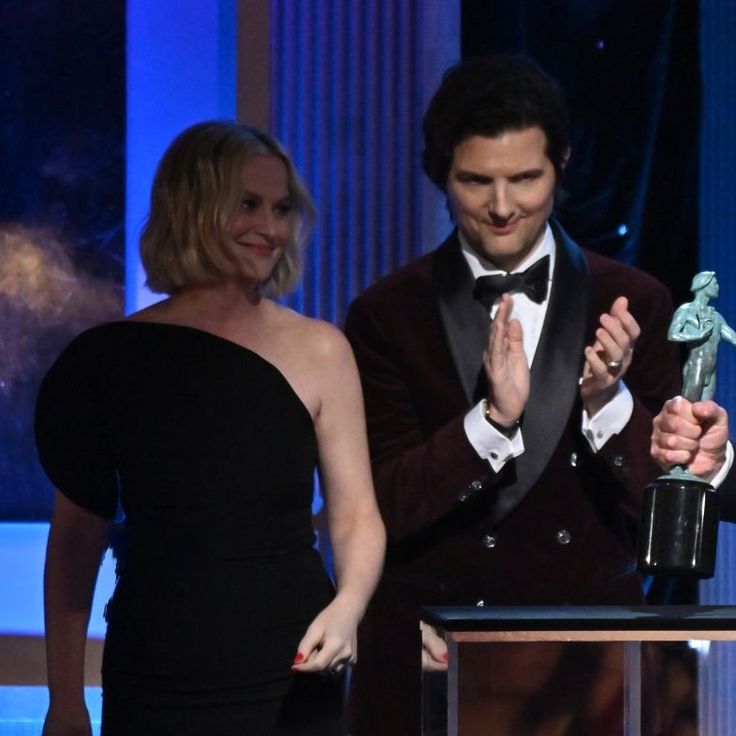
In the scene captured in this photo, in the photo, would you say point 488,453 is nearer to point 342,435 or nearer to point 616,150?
point 342,435

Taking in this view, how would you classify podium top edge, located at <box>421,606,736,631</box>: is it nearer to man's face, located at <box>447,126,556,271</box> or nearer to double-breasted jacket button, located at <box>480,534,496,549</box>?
double-breasted jacket button, located at <box>480,534,496,549</box>

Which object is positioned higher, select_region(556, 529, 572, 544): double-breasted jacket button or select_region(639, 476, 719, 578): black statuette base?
→ select_region(639, 476, 719, 578): black statuette base

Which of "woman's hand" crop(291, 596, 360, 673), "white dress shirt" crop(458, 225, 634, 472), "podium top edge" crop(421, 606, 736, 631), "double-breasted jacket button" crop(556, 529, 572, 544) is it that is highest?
"white dress shirt" crop(458, 225, 634, 472)

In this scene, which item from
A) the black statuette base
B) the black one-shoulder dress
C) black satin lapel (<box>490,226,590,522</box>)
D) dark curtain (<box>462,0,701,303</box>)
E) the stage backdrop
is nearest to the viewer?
the black statuette base

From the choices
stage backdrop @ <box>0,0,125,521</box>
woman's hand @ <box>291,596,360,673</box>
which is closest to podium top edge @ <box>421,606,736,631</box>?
woman's hand @ <box>291,596,360,673</box>

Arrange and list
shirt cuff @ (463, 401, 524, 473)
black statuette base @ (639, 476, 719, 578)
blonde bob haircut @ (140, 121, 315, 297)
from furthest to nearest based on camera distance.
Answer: shirt cuff @ (463, 401, 524, 473) → blonde bob haircut @ (140, 121, 315, 297) → black statuette base @ (639, 476, 719, 578)

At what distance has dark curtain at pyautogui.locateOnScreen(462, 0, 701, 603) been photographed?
11.8 ft

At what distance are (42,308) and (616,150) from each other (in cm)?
151

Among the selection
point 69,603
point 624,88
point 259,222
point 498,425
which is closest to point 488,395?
point 498,425

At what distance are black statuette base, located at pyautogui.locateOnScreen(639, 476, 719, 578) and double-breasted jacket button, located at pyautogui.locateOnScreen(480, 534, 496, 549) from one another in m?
0.57

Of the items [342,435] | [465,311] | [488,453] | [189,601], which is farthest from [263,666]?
[465,311]

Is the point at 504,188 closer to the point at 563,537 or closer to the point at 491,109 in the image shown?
the point at 491,109

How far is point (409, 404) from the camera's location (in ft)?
7.87

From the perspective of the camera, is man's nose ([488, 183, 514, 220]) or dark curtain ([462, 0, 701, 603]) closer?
man's nose ([488, 183, 514, 220])
